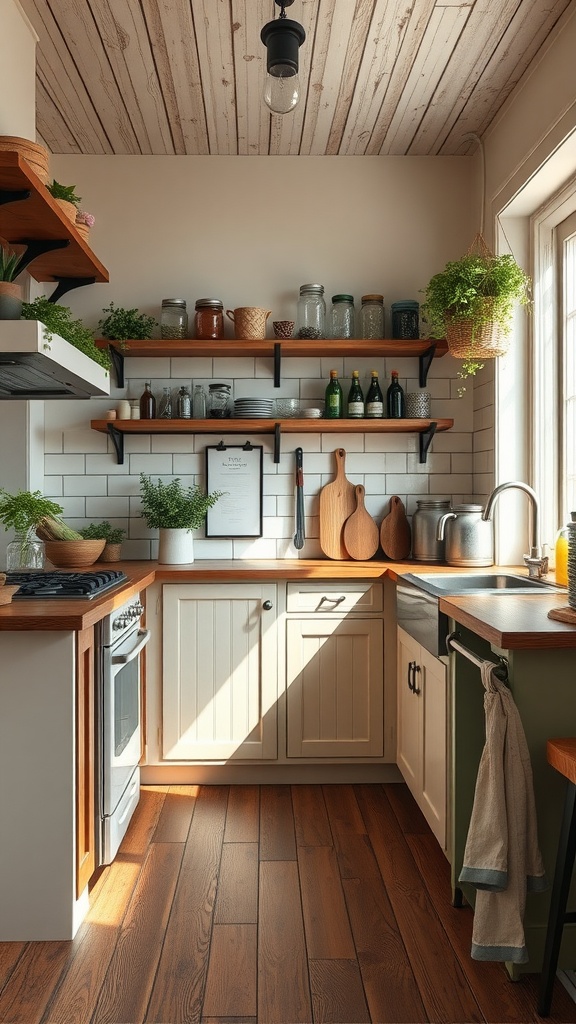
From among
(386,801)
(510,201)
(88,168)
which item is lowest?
(386,801)

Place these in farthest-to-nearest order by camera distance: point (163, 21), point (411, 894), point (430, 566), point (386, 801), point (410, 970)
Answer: point (430, 566) < point (386, 801) < point (163, 21) < point (411, 894) < point (410, 970)

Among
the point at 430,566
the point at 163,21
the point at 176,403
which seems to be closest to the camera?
the point at 163,21

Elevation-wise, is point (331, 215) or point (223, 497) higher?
point (331, 215)

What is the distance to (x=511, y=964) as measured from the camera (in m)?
1.87

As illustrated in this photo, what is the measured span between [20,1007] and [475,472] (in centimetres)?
279

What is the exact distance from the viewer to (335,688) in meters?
3.21

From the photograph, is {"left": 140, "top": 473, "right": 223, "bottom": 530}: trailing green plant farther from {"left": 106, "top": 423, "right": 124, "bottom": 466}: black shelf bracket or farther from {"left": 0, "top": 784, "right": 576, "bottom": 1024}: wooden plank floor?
{"left": 0, "top": 784, "right": 576, "bottom": 1024}: wooden plank floor

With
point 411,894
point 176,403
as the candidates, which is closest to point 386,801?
point 411,894

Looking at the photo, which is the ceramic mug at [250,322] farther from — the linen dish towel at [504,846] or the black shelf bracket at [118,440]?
the linen dish towel at [504,846]

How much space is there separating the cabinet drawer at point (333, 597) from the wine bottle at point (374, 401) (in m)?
0.81

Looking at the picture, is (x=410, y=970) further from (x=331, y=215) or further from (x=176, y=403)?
(x=331, y=215)

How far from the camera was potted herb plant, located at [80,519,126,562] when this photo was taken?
3418 mm

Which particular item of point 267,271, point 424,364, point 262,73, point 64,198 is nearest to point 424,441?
point 424,364

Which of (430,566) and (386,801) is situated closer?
(386,801)
